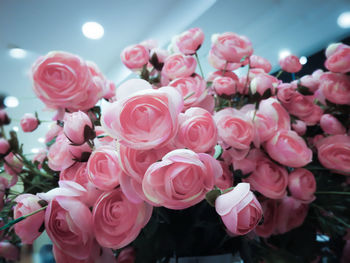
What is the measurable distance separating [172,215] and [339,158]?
0.84ft

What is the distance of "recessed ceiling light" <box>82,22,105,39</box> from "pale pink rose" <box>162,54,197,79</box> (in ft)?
3.49

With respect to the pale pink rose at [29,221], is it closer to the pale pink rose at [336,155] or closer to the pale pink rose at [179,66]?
the pale pink rose at [179,66]

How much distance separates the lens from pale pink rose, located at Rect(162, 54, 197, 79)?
329 millimetres

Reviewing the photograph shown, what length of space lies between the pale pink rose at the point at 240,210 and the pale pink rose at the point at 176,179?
0.02m

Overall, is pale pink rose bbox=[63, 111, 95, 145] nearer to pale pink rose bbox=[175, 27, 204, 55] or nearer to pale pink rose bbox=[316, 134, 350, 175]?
pale pink rose bbox=[175, 27, 204, 55]

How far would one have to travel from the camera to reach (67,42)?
4.50ft

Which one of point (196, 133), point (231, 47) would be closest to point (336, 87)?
point (231, 47)

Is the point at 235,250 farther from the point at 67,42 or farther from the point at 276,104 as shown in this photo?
the point at 67,42

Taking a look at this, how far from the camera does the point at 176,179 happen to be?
0.56 feet

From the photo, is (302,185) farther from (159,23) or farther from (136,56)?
(159,23)

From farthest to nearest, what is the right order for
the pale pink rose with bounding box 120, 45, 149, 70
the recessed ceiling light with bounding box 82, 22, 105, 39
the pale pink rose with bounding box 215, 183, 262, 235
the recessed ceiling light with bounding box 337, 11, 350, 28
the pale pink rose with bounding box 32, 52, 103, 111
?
the recessed ceiling light with bounding box 82, 22, 105, 39
the recessed ceiling light with bounding box 337, 11, 350, 28
the pale pink rose with bounding box 120, 45, 149, 70
the pale pink rose with bounding box 32, 52, 103, 111
the pale pink rose with bounding box 215, 183, 262, 235

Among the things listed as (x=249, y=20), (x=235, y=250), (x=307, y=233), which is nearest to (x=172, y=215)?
(x=235, y=250)

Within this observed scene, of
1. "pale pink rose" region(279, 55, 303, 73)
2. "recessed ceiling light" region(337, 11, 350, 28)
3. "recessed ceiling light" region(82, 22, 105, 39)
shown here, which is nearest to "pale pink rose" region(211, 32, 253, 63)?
"pale pink rose" region(279, 55, 303, 73)

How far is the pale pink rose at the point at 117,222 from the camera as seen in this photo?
7.7 inches
